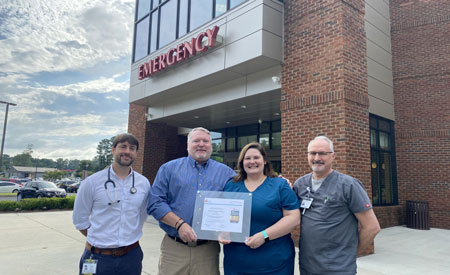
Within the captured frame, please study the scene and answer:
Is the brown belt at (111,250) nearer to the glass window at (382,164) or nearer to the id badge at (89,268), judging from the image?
the id badge at (89,268)

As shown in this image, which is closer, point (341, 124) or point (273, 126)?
point (341, 124)

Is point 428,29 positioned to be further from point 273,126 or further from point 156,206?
point 156,206

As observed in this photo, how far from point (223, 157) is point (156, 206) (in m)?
11.6

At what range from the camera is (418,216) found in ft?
31.1

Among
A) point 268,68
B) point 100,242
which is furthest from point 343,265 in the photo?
point 268,68

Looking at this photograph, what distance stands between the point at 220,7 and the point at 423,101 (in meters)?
7.40

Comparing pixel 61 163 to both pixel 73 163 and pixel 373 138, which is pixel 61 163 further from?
pixel 373 138

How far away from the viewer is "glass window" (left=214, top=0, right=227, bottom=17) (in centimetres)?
841

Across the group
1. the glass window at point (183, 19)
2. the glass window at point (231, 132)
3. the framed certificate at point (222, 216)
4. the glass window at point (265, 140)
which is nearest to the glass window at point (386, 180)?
the glass window at point (265, 140)

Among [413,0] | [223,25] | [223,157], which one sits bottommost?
[223,157]

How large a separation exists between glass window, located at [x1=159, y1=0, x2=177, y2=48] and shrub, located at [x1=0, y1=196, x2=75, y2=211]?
8875 millimetres

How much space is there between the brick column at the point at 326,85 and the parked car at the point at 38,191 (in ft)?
58.4

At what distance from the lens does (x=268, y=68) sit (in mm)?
7980

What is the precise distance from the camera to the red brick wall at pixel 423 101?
9.76 metres
